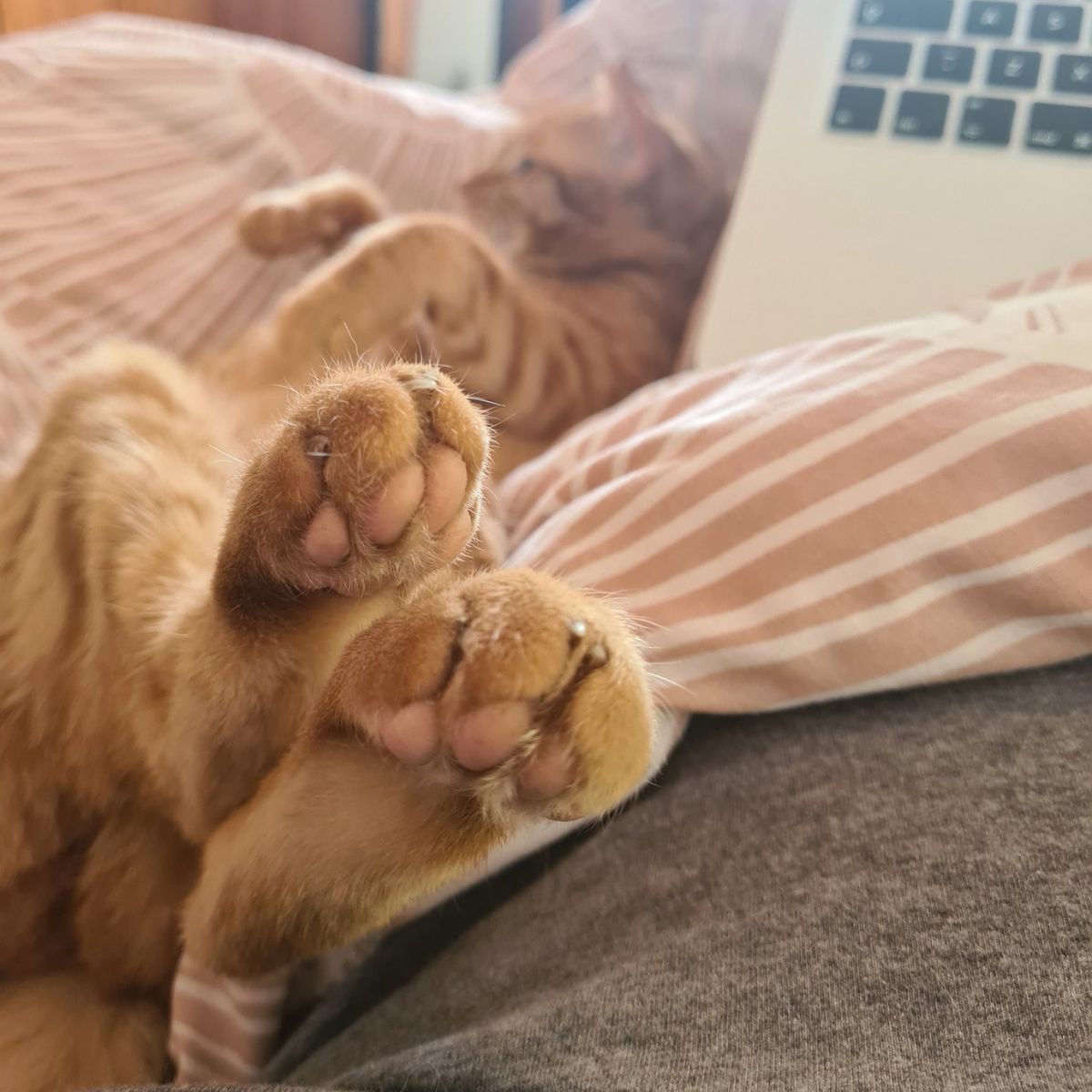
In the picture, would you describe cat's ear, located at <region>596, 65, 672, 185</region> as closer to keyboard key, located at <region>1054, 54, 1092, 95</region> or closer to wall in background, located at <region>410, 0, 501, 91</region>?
keyboard key, located at <region>1054, 54, 1092, 95</region>

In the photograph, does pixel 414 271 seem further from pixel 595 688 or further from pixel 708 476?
pixel 595 688

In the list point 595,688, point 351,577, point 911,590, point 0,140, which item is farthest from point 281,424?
point 0,140

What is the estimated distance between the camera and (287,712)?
1.86 ft

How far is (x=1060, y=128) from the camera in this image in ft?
2.57

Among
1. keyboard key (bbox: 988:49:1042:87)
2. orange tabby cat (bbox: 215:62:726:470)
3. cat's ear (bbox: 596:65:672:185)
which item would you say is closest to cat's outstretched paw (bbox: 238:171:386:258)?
orange tabby cat (bbox: 215:62:726:470)

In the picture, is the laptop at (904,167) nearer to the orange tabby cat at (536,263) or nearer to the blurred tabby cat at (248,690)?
the orange tabby cat at (536,263)

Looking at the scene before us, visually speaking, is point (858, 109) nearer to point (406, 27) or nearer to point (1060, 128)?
point (1060, 128)

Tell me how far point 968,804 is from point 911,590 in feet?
0.40

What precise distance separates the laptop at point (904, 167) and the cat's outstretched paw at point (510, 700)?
0.53 meters

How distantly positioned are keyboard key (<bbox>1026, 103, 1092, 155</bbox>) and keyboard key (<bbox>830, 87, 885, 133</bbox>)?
0.13 m

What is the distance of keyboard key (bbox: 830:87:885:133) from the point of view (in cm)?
83

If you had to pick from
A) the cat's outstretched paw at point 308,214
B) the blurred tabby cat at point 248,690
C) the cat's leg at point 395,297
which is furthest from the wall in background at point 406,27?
the blurred tabby cat at point 248,690

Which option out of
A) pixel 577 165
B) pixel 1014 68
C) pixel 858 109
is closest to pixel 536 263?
pixel 577 165

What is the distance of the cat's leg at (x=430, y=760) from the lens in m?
0.38
